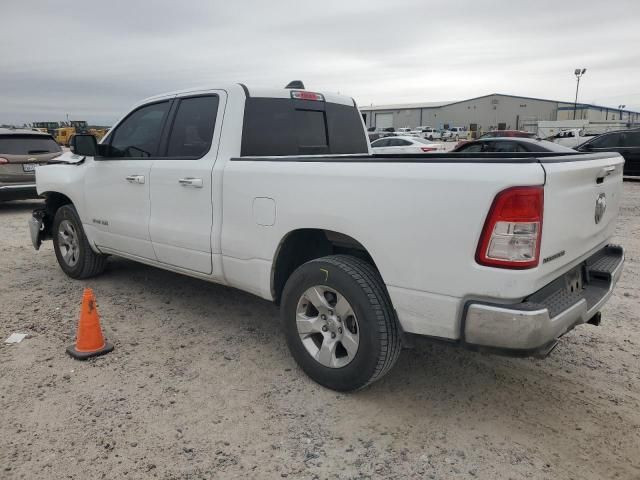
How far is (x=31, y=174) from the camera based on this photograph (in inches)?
405

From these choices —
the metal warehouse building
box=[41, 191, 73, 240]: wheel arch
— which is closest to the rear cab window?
box=[41, 191, 73, 240]: wheel arch

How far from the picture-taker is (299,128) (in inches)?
169

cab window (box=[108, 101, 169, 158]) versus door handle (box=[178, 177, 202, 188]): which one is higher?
cab window (box=[108, 101, 169, 158])

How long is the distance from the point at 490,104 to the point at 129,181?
3704 inches

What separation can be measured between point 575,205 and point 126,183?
360 cm

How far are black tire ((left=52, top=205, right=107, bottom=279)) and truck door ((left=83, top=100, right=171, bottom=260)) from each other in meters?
0.34

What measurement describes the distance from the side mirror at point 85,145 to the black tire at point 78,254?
89 centimetres

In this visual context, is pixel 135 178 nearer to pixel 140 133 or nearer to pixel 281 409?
pixel 140 133

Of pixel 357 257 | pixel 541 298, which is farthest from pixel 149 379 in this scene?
pixel 541 298

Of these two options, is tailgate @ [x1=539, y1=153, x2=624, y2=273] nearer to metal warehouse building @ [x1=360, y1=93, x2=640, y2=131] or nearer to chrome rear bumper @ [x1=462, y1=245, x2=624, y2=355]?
chrome rear bumper @ [x1=462, y1=245, x2=624, y2=355]

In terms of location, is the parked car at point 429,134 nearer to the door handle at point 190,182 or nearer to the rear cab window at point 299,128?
the rear cab window at point 299,128

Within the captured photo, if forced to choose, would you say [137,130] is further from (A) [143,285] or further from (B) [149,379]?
(B) [149,379]

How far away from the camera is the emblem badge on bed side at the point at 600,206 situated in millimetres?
3014

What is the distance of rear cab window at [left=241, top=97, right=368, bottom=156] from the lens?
393 cm
